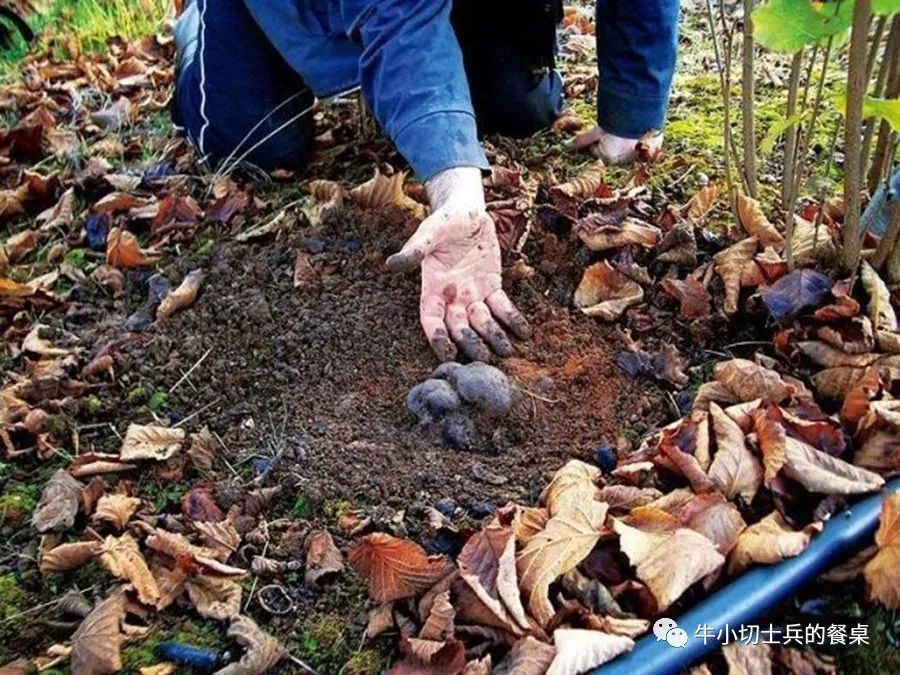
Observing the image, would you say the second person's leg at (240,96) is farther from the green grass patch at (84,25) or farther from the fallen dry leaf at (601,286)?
the green grass patch at (84,25)

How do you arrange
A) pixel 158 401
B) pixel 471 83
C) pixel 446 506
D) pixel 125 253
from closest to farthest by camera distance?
pixel 446 506, pixel 158 401, pixel 125 253, pixel 471 83

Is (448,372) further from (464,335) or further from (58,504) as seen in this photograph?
(58,504)

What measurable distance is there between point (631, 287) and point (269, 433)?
788 millimetres

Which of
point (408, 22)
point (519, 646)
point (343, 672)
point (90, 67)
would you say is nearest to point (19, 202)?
point (90, 67)

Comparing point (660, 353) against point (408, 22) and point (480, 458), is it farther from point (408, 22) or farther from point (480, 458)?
point (408, 22)

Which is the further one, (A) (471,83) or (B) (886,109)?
(A) (471,83)

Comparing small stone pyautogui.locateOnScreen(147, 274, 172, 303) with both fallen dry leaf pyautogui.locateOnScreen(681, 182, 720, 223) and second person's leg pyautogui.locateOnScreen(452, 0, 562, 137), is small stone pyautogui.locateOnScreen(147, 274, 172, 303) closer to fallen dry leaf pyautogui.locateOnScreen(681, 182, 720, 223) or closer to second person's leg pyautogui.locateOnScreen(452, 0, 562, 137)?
second person's leg pyautogui.locateOnScreen(452, 0, 562, 137)

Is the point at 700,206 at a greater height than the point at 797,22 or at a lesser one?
lesser

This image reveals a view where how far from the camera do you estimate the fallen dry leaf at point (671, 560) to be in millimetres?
1387

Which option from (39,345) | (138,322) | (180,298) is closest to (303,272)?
(180,298)

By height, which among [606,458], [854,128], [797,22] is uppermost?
[797,22]

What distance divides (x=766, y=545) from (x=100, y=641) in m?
0.97

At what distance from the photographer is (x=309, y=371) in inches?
79.0

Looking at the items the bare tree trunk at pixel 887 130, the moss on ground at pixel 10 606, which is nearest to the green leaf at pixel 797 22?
the bare tree trunk at pixel 887 130
